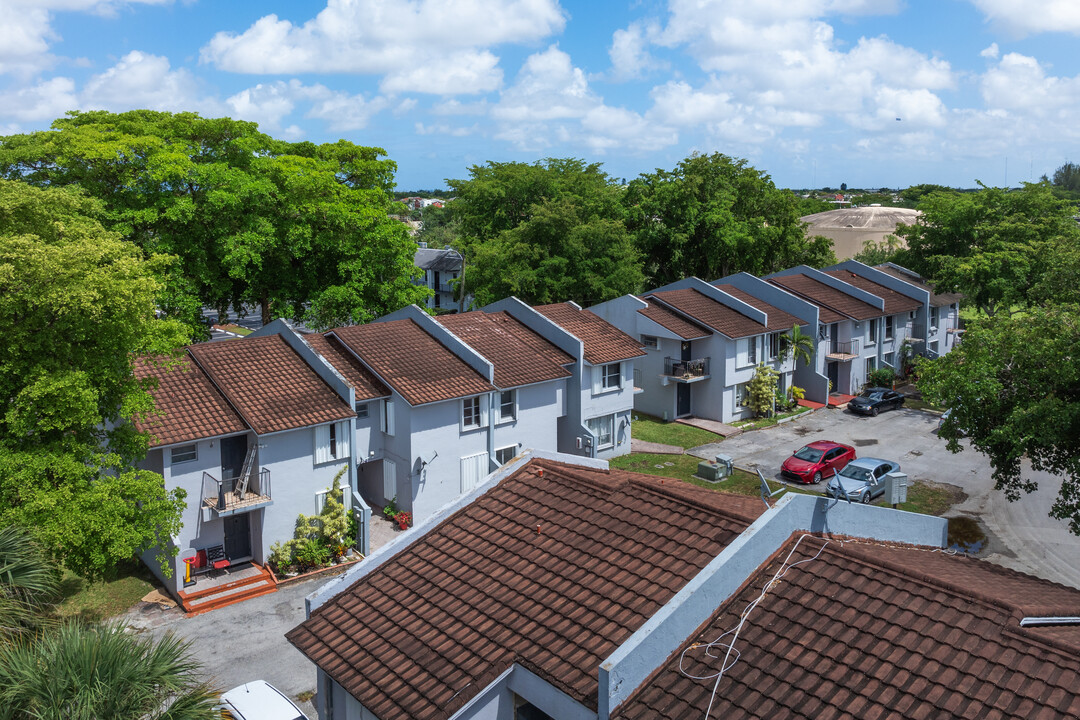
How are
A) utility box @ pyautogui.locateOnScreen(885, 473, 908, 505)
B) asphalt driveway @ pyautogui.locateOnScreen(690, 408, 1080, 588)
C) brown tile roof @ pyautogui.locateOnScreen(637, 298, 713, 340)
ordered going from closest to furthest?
utility box @ pyautogui.locateOnScreen(885, 473, 908, 505) < asphalt driveway @ pyautogui.locateOnScreen(690, 408, 1080, 588) < brown tile roof @ pyautogui.locateOnScreen(637, 298, 713, 340)

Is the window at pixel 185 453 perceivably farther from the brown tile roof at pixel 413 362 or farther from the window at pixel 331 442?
the brown tile roof at pixel 413 362

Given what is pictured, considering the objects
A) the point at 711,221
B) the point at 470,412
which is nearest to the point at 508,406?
the point at 470,412

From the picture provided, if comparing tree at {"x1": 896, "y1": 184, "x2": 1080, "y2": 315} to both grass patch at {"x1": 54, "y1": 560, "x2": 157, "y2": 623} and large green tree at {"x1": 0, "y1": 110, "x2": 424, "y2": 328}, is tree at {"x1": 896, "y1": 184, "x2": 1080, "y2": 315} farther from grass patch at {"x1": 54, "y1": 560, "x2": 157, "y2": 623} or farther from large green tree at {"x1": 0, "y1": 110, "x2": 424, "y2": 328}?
grass patch at {"x1": 54, "y1": 560, "x2": 157, "y2": 623}

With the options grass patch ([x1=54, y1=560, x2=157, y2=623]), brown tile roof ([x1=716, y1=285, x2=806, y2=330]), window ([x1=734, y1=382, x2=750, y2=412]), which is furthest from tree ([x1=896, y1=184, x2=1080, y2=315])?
grass patch ([x1=54, y1=560, x2=157, y2=623])

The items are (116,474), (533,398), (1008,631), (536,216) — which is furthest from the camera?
(536,216)

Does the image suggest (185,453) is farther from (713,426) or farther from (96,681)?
(713,426)

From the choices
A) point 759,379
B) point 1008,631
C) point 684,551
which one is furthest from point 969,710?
point 759,379

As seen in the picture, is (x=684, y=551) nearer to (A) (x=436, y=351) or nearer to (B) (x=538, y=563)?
(B) (x=538, y=563)
